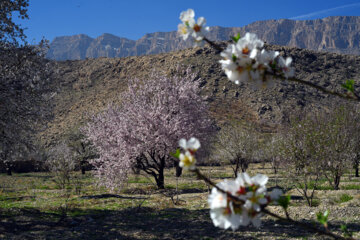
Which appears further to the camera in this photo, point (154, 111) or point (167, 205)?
point (154, 111)

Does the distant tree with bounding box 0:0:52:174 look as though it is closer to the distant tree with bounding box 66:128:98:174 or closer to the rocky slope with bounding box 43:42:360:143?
the distant tree with bounding box 66:128:98:174

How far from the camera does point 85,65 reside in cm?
8425

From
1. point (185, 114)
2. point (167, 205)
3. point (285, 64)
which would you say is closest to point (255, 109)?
point (185, 114)

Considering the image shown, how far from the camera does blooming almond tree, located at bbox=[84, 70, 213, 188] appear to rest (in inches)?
629

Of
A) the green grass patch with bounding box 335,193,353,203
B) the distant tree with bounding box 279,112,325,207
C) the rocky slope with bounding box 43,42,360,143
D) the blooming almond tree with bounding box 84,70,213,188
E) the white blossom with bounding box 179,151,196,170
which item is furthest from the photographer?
the rocky slope with bounding box 43,42,360,143

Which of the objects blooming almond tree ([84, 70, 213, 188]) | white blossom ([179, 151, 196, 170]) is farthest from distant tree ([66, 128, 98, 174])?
white blossom ([179, 151, 196, 170])

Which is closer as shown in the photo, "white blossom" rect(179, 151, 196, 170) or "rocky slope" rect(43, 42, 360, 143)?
"white blossom" rect(179, 151, 196, 170)

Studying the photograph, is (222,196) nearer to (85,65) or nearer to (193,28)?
(193,28)

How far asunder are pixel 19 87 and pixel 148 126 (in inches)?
302

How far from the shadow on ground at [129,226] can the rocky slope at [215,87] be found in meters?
40.6

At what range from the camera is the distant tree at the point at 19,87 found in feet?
31.2

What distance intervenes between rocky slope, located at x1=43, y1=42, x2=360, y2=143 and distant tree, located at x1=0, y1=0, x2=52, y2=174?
128ft

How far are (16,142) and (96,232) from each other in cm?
459

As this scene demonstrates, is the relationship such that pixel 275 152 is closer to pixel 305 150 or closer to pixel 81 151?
pixel 305 150
